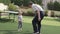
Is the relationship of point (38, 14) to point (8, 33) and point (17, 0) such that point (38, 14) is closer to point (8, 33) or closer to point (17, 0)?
point (8, 33)

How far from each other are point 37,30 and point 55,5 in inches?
848

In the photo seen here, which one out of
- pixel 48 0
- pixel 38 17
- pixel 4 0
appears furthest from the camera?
pixel 48 0

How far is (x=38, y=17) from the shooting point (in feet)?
34.8

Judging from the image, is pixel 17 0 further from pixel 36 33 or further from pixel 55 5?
pixel 36 33

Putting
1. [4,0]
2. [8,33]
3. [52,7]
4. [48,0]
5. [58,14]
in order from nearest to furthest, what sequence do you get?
1. [8,33]
2. [58,14]
3. [4,0]
4. [52,7]
5. [48,0]

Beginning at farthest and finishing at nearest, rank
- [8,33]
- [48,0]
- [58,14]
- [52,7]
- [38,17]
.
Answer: [48,0] < [52,7] < [58,14] < [8,33] < [38,17]

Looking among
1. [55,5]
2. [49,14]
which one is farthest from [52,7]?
[49,14]

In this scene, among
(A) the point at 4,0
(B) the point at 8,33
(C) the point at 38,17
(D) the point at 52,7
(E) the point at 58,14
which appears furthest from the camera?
(D) the point at 52,7

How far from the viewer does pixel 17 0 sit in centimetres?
3247

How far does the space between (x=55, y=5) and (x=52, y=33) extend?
20021 millimetres

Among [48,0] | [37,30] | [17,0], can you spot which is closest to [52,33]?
[37,30]

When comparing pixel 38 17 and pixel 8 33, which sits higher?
pixel 38 17

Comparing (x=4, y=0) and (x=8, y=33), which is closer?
(x=8, y=33)

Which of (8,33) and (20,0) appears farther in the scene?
(20,0)
